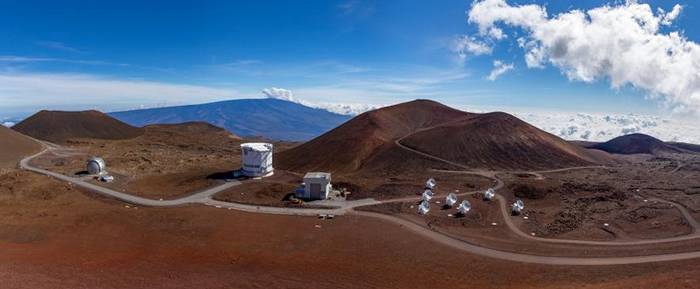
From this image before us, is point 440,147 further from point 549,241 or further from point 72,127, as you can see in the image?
point 72,127

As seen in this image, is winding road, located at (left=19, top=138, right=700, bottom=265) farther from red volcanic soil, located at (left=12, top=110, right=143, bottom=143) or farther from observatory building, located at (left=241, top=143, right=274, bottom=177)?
red volcanic soil, located at (left=12, top=110, right=143, bottom=143)

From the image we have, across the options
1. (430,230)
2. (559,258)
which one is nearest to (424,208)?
(430,230)

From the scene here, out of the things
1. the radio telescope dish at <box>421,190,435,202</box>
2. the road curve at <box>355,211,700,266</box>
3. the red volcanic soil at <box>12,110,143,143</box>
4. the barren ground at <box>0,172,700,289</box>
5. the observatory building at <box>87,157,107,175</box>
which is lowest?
the barren ground at <box>0,172,700,289</box>

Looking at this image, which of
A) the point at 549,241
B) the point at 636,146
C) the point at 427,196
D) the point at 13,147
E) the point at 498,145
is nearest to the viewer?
the point at 549,241

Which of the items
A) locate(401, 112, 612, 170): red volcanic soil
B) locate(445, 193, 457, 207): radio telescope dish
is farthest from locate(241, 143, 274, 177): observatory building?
locate(401, 112, 612, 170): red volcanic soil

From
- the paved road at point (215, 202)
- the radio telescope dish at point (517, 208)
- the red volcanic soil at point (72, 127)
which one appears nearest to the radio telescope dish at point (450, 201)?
the radio telescope dish at point (517, 208)

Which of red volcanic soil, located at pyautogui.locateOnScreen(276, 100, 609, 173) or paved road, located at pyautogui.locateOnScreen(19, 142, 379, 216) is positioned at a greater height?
red volcanic soil, located at pyautogui.locateOnScreen(276, 100, 609, 173)
